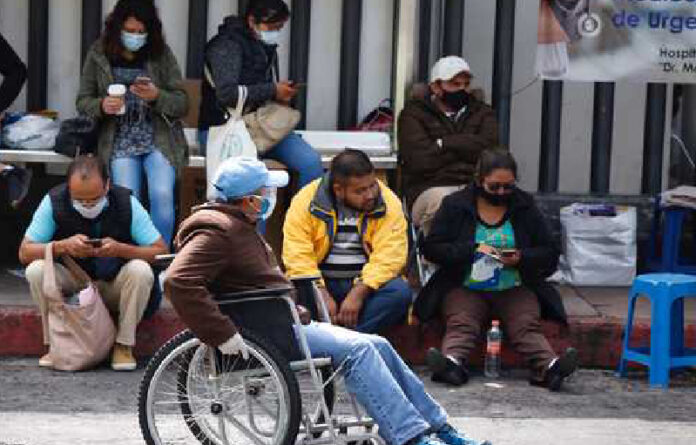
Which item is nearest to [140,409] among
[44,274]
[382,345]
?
[382,345]

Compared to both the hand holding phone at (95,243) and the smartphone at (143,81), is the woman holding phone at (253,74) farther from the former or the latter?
the hand holding phone at (95,243)

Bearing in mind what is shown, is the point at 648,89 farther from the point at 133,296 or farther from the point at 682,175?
the point at 133,296

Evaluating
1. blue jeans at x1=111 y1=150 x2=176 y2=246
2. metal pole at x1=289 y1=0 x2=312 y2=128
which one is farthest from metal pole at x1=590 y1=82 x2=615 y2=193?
blue jeans at x1=111 y1=150 x2=176 y2=246

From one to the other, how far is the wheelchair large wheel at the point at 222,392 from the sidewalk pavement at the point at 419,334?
2311mm

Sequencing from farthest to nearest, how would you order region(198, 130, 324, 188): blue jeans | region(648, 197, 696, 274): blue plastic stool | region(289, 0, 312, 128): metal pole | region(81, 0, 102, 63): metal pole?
region(289, 0, 312, 128): metal pole → region(81, 0, 102, 63): metal pole → region(648, 197, 696, 274): blue plastic stool → region(198, 130, 324, 188): blue jeans

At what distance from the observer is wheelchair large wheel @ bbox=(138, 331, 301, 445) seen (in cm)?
656

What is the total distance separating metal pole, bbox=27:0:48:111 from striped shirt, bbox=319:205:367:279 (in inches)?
99.6

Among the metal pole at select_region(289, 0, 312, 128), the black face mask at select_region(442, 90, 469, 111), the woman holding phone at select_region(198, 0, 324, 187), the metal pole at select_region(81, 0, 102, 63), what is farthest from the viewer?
the metal pole at select_region(289, 0, 312, 128)

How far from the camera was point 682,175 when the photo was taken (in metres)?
11.4

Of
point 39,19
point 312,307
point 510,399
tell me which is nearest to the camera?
point 312,307

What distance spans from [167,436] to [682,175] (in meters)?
5.27

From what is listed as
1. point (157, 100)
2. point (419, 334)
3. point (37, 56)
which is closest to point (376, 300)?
point (419, 334)

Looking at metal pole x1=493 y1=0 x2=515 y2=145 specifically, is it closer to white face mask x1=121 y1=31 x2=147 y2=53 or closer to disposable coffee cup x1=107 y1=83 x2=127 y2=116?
white face mask x1=121 y1=31 x2=147 y2=53

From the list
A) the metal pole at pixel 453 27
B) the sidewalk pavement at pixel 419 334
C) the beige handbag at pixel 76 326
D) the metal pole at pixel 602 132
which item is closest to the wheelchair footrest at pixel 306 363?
the beige handbag at pixel 76 326
